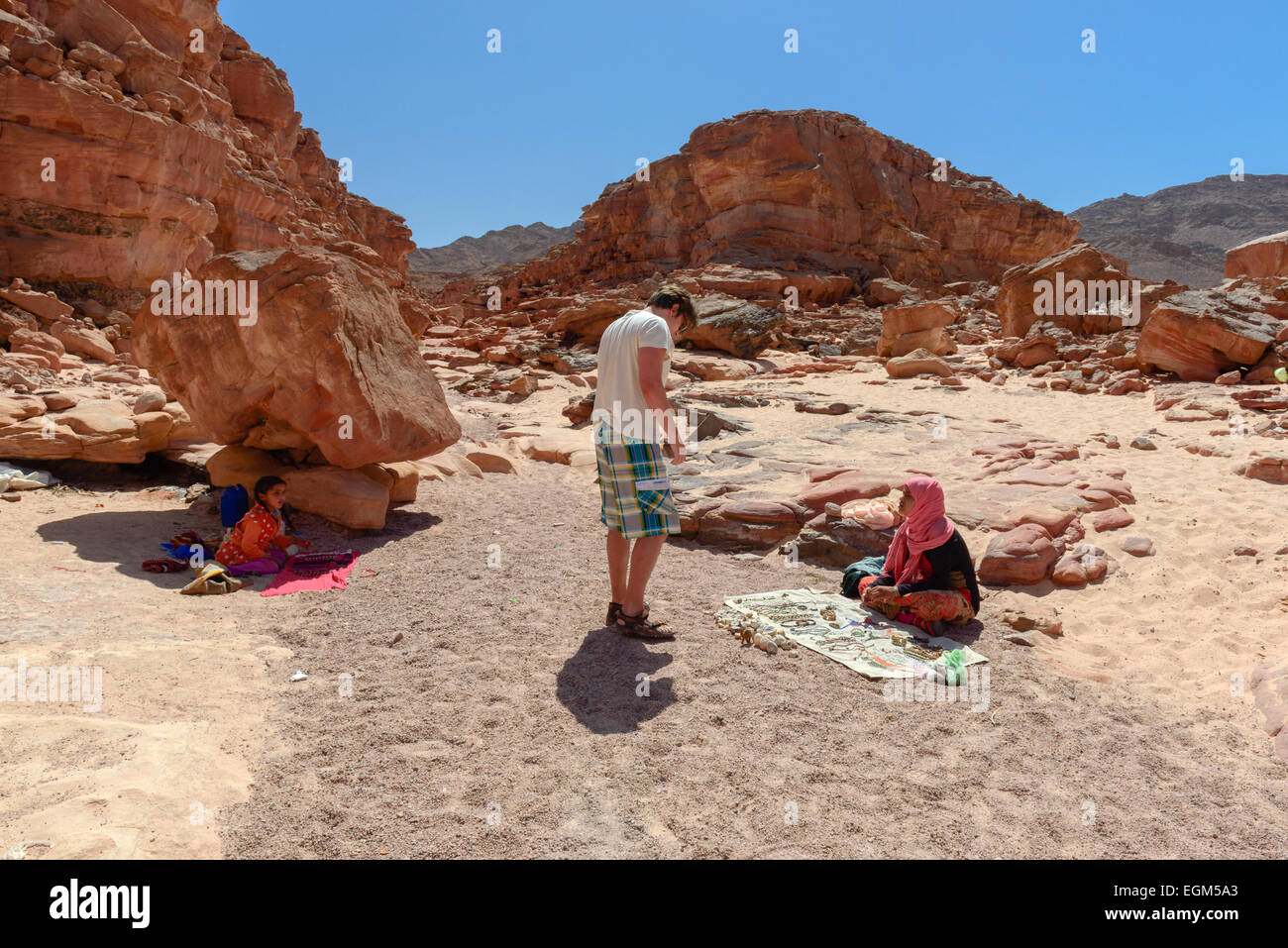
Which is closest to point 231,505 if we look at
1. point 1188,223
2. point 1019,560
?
point 1019,560

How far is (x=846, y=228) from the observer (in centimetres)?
2875

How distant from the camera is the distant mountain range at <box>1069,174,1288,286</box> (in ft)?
170

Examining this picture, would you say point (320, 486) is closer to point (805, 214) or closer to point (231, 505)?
point (231, 505)

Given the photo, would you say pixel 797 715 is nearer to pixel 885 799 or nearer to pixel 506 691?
pixel 885 799

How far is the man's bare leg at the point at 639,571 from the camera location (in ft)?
11.4

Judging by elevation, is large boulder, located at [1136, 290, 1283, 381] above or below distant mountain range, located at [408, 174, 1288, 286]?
below

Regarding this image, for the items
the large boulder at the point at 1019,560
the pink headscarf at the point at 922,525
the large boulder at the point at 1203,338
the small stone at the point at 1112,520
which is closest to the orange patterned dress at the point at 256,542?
the pink headscarf at the point at 922,525

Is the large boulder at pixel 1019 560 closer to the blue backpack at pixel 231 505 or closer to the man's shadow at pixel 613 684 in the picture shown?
the man's shadow at pixel 613 684

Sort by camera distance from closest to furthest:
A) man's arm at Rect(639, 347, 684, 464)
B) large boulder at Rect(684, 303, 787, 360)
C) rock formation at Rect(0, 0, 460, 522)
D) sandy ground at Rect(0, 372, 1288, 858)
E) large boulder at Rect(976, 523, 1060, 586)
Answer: sandy ground at Rect(0, 372, 1288, 858) < man's arm at Rect(639, 347, 684, 464) < large boulder at Rect(976, 523, 1060, 586) < rock formation at Rect(0, 0, 460, 522) < large boulder at Rect(684, 303, 787, 360)

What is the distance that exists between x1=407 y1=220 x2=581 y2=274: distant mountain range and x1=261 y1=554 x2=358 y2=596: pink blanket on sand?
2586 inches

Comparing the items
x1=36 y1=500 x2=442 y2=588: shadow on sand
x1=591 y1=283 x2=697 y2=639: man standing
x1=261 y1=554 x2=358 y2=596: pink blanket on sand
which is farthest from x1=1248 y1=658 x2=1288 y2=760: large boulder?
x1=36 y1=500 x2=442 y2=588: shadow on sand

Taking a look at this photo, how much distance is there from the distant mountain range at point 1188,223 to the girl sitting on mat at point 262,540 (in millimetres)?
55968

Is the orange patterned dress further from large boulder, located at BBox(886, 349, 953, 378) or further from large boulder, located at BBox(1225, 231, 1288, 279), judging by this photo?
large boulder, located at BBox(1225, 231, 1288, 279)
